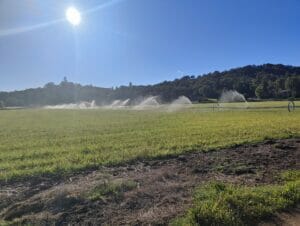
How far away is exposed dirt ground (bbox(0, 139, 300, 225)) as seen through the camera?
722 cm

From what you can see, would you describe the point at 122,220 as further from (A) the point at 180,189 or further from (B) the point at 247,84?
(B) the point at 247,84

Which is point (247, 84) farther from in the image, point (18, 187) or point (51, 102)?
point (18, 187)

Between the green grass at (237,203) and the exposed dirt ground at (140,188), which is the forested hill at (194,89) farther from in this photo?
the green grass at (237,203)

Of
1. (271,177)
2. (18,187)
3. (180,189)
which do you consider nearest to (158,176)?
Result: (180,189)

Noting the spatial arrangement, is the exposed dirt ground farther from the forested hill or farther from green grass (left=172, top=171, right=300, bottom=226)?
the forested hill

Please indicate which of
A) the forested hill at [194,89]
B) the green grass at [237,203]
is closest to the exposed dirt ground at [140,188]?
the green grass at [237,203]

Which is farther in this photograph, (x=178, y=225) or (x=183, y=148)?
(x=183, y=148)

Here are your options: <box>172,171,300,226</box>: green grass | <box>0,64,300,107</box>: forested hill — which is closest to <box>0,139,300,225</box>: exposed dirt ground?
<box>172,171,300,226</box>: green grass

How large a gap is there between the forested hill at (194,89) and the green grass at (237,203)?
99.1 metres

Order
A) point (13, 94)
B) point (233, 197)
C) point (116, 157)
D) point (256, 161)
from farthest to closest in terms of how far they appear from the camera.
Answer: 1. point (13, 94)
2. point (116, 157)
3. point (256, 161)
4. point (233, 197)

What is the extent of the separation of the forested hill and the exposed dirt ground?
313ft

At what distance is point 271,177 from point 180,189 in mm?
2932

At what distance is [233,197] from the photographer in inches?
304

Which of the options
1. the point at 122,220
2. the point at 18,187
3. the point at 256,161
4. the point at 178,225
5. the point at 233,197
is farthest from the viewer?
the point at 256,161
